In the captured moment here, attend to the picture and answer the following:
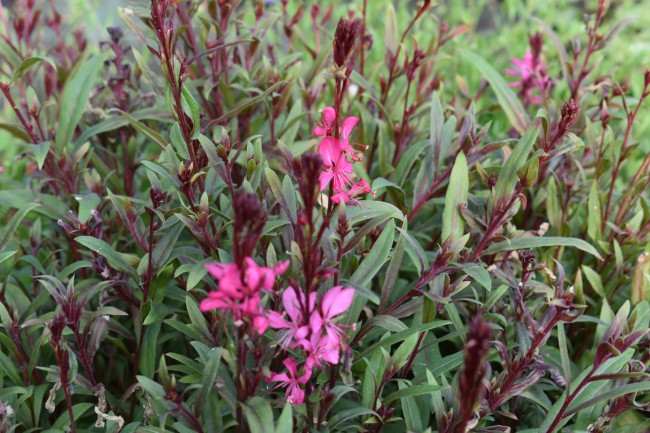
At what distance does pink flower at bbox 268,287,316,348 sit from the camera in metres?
1.06

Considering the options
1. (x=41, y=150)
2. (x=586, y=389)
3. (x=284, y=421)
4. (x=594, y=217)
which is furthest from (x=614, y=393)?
(x=41, y=150)

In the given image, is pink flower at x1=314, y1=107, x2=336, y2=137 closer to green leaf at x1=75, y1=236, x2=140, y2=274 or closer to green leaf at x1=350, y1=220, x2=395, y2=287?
green leaf at x1=350, y1=220, x2=395, y2=287

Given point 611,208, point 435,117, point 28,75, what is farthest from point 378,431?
point 28,75

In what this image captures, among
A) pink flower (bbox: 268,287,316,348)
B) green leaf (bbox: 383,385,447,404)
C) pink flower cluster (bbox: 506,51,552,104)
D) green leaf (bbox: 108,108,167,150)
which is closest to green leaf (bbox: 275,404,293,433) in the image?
pink flower (bbox: 268,287,316,348)

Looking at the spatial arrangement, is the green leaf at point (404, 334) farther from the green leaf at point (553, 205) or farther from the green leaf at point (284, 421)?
the green leaf at point (553, 205)

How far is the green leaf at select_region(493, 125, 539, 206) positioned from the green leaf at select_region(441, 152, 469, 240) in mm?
86

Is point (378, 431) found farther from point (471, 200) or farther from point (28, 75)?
point (28, 75)

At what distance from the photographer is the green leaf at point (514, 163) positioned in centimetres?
151

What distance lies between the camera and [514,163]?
5.07 ft

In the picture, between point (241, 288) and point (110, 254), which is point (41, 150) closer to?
point (110, 254)

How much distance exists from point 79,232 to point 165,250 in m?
0.23

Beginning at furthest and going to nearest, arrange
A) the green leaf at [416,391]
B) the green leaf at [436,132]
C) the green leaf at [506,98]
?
the green leaf at [506,98], the green leaf at [436,132], the green leaf at [416,391]

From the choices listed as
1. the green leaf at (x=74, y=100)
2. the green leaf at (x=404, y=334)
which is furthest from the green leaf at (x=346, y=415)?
the green leaf at (x=74, y=100)

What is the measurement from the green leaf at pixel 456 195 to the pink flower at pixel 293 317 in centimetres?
59
